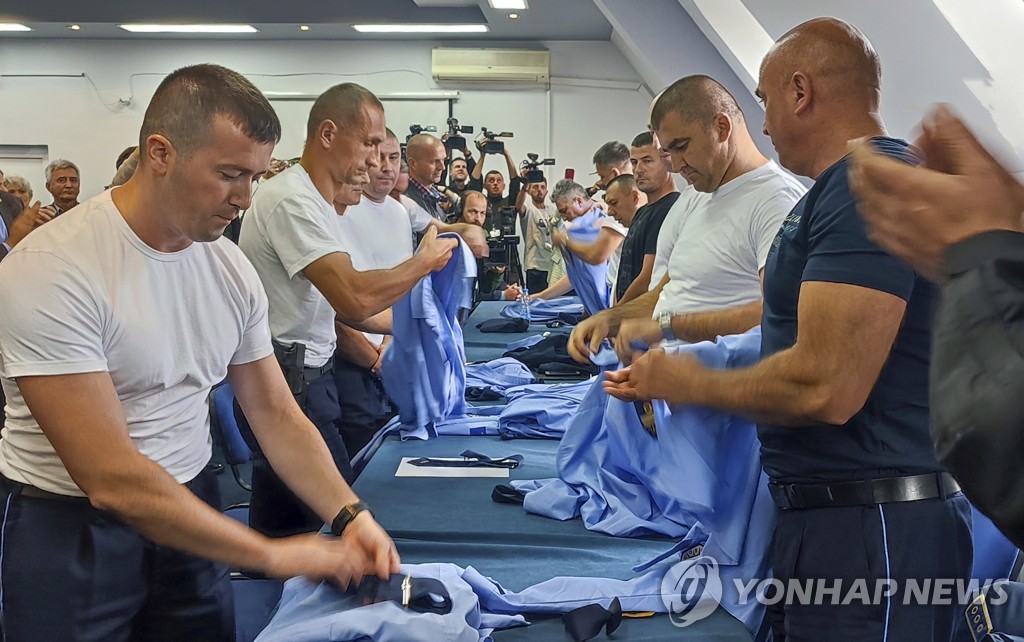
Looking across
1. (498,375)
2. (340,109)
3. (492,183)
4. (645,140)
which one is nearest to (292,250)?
(340,109)

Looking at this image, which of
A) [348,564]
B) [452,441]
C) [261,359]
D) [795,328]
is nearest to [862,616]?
[795,328]

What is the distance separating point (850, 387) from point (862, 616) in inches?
14.3

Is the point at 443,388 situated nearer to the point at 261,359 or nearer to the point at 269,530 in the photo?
the point at 269,530

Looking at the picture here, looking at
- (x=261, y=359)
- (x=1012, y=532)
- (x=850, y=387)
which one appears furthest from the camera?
(x=261, y=359)

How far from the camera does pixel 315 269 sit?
246 centimetres

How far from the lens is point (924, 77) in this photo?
336cm

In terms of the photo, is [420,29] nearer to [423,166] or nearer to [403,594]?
[423,166]

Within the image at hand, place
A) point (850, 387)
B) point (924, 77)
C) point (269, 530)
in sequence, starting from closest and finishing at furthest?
point (850, 387), point (269, 530), point (924, 77)

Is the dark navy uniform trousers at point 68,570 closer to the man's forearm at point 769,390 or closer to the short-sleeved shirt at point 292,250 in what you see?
the man's forearm at point 769,390

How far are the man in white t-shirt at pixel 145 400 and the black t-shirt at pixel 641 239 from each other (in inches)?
81.6

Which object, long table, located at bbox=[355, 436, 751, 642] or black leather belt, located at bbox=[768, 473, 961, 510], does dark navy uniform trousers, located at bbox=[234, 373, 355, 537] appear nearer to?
long table, located at bbox=[355, 436, 751, 642]

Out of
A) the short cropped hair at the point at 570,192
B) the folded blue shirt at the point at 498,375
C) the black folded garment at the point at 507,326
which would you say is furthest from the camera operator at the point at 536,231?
the folded blue shirt at the point at 498,375

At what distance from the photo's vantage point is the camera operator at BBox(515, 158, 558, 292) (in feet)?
28.1

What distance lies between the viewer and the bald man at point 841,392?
127 centimetres
